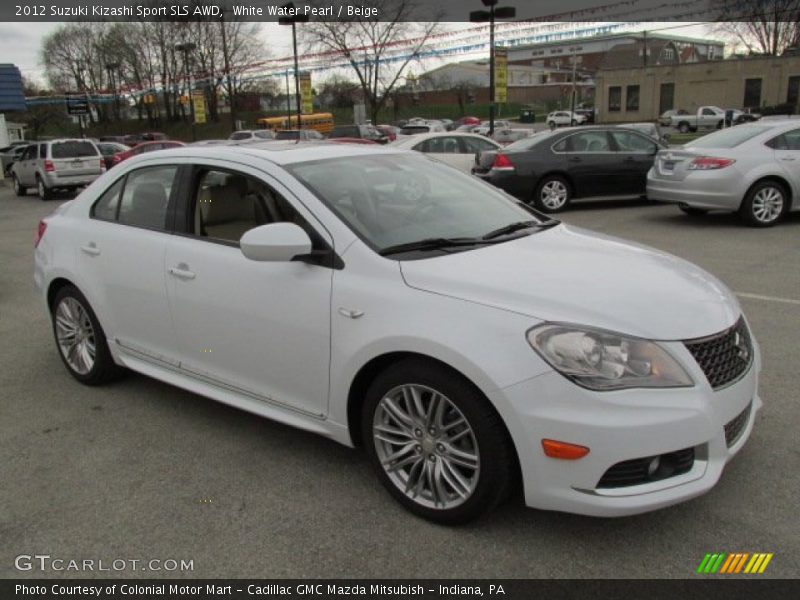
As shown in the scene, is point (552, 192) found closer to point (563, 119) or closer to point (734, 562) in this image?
point (734, 562)

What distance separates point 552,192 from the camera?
40.2 feet

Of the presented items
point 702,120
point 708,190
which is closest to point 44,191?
point 708,190

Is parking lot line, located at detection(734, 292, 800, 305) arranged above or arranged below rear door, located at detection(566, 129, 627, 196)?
below

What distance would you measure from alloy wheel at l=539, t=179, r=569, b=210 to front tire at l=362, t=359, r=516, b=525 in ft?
32.3

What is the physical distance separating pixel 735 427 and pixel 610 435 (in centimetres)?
71

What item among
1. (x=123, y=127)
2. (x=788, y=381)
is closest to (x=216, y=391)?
(x=788, y=381)

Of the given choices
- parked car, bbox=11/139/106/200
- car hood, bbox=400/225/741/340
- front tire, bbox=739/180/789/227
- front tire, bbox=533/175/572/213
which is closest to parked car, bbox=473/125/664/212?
front tire, bbox=533/175/572/213

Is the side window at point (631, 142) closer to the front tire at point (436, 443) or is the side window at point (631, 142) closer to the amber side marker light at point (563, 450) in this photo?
the front tire at point (436, 443)

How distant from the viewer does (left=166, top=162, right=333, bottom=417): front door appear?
3.18 metres

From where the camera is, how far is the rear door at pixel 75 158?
2055 centimetres

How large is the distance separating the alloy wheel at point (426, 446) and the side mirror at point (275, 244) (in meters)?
0.77

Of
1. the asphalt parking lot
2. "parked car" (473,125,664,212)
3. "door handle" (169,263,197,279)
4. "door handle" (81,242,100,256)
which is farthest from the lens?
"parked car" (473,125,664,212)

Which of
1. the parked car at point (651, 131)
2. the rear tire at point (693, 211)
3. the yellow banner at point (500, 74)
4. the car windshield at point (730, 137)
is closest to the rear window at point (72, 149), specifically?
the yellow banner at point (500, 74)

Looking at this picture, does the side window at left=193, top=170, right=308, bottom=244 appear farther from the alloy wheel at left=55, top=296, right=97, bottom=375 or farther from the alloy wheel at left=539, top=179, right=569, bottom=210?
the alloy wheel at left=539, top=179, right=569, bottom=210
